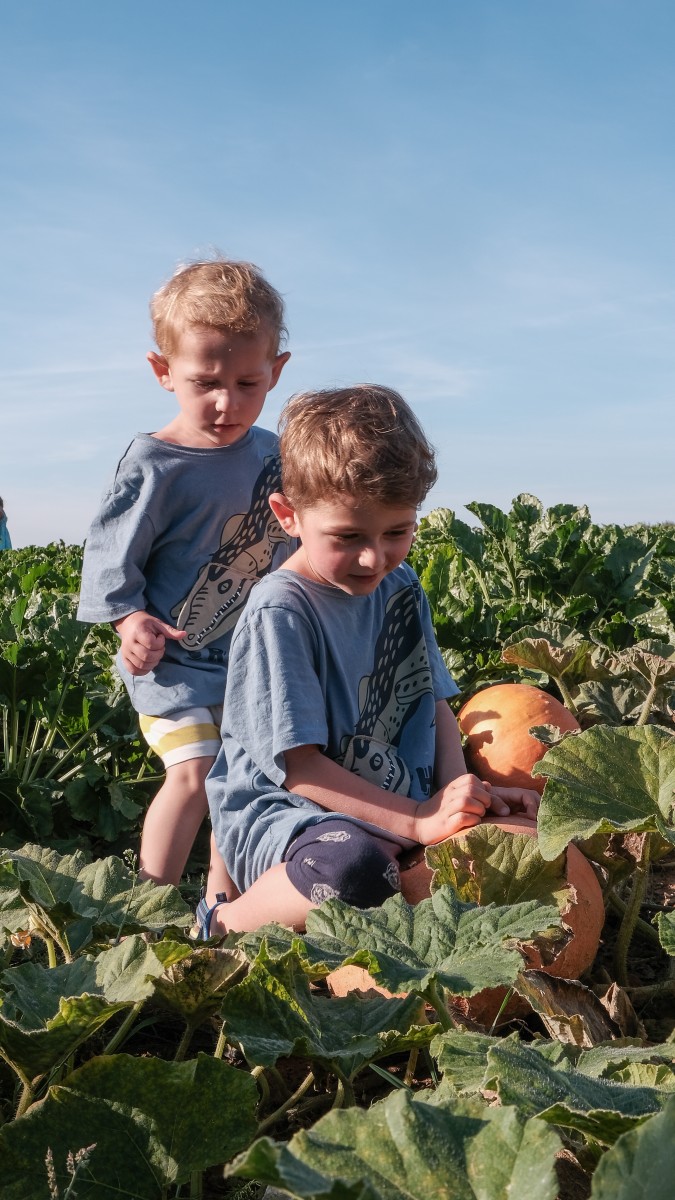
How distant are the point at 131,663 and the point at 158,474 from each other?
0.58 meters

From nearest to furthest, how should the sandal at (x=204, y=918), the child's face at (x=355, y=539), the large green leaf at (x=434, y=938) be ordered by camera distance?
1. the large green leaf at (x=434, y=938)
2. the child's face at (x=355, y=539)
3. the sandal at (x=204, y=918)

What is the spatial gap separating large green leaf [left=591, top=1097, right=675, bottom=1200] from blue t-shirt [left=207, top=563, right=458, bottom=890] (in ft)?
5.11

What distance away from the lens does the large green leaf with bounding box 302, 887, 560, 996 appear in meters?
1.62

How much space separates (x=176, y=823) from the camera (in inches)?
133

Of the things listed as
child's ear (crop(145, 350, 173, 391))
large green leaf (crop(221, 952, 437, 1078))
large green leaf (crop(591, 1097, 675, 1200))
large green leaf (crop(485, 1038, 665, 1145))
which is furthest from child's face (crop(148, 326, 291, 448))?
large green leaf (crop(591, 1097, 675, 1200))

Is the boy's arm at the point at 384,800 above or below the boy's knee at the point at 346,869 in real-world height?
above

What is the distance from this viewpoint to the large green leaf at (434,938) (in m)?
1.62

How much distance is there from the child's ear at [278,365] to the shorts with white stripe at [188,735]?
40.9 inches

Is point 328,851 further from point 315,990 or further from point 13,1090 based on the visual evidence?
point 13,1090

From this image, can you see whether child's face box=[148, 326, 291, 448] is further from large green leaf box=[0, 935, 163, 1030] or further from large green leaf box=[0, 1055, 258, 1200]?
large green leaf box=[0, 1055, 258, 1200]

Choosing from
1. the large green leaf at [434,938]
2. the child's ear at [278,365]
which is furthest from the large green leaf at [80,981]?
the child's ear at [278,365]

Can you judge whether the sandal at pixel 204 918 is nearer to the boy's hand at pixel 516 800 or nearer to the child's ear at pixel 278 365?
the boy's hand at pixel 516 800

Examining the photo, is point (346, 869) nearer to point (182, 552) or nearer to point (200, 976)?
point (200, 976)

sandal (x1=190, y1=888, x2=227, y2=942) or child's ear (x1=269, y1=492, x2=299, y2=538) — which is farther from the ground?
child's ear (x1=269, y1=492, x2=299, y2=538)
